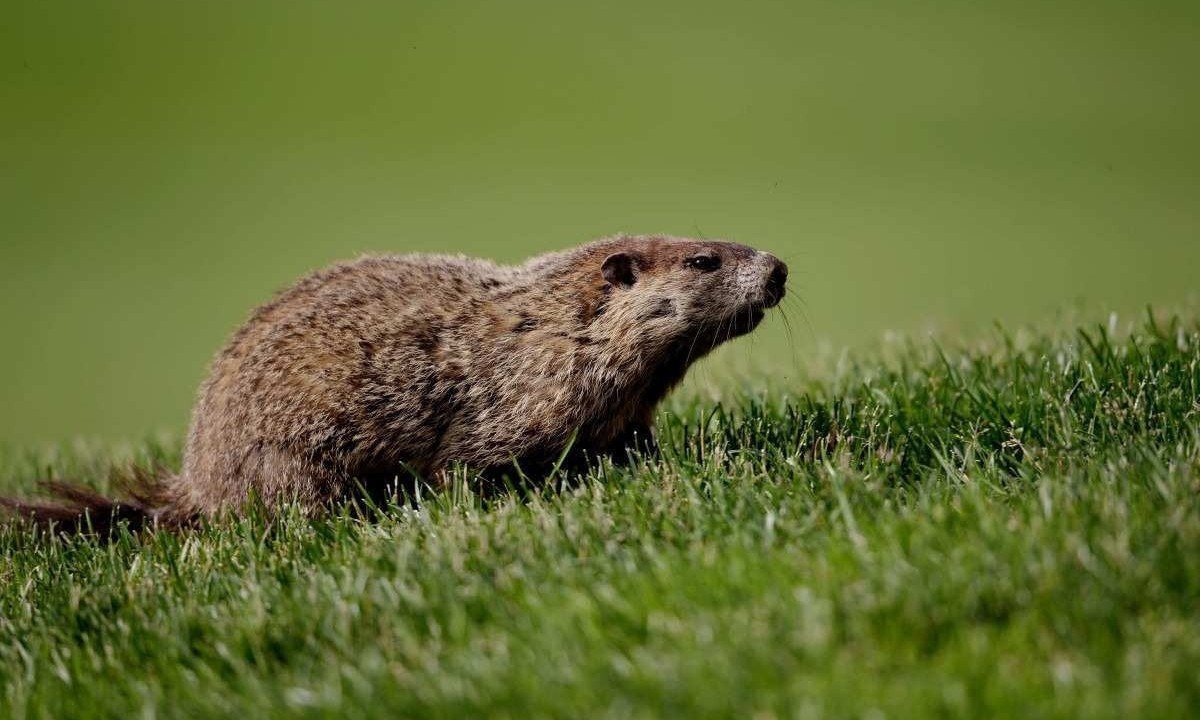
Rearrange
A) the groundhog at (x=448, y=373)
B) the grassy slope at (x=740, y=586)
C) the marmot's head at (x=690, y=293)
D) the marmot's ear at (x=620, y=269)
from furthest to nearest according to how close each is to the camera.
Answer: the marmot's ear at (x=620, y=269), the marmot's head at (x=690, y=293), the groundhog at (x=448, y=373), the grassy slope at (x=740, y=586)

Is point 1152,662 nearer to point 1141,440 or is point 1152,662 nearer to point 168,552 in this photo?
point 1141,440

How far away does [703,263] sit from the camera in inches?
205

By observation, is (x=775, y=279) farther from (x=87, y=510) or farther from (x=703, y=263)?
(x=87, y=510)

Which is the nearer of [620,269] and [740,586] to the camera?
[740,586]

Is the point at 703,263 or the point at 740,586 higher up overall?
the point at 703,263

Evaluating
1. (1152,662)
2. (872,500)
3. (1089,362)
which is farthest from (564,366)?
(1152,662)

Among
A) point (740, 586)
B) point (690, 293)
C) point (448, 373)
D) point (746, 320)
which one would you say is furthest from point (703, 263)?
point (740, 586)

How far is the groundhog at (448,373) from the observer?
16.4 feet

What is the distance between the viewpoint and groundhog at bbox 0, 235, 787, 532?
196 inches

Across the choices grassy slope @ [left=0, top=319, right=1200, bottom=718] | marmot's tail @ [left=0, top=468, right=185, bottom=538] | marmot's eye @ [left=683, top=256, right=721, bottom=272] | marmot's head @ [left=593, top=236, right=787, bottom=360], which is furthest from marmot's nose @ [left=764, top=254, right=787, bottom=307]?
marmot's tail @ [left=0, top=468, right=185, bottom=538]

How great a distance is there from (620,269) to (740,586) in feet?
8.30

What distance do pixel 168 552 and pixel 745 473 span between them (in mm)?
2133

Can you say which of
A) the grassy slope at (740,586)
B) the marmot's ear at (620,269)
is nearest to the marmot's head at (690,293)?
the marmot's ear at (620,269)

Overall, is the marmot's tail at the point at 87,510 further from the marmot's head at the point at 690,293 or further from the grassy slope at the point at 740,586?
the marmot's head at the point at 690,293
